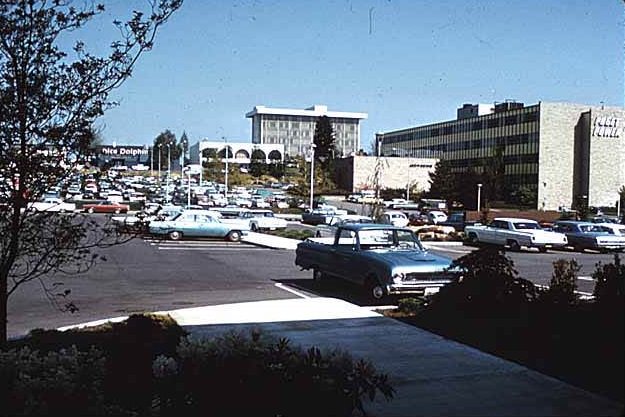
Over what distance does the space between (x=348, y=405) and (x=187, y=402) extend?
122cm

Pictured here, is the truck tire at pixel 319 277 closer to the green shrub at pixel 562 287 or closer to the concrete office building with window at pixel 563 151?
the green shrub at pixel 562 287

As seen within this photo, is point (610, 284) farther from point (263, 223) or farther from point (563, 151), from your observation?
point (563, 151)

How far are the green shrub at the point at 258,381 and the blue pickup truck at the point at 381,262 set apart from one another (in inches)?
299

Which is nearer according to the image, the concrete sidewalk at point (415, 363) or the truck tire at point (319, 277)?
the concrete sidewalk at point (415, 363)

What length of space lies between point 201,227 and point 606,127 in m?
61.4

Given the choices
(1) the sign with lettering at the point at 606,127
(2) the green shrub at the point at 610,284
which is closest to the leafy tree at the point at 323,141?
(1) the sign with lettering at the point at 606,127

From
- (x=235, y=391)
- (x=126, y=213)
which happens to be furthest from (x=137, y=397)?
(x=126, y=213)

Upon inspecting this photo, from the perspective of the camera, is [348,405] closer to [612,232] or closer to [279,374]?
[279,374]

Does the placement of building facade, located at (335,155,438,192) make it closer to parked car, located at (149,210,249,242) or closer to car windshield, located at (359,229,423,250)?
parked car, located at (149,210,249,242)

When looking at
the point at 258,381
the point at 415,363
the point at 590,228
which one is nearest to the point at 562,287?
the point at 415,363

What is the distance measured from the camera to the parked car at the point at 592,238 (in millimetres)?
34625

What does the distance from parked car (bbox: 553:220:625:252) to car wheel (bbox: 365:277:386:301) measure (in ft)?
70.8

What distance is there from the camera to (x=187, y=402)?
588 centimetres

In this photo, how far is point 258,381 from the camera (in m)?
5.92
